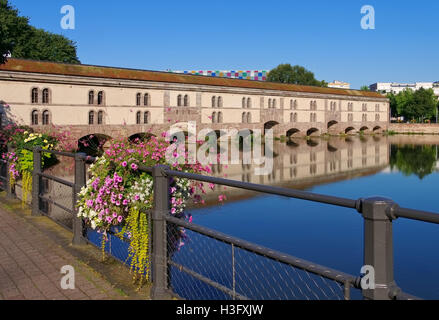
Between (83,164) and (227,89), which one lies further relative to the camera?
(227,89)

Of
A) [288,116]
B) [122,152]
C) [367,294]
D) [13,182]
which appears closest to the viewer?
[367,294]

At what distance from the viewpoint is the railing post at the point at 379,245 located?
217 cm

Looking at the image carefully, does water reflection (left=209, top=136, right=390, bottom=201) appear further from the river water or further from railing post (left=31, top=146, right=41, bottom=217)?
railing post (left=31, top=146, right=41, bottom=217)

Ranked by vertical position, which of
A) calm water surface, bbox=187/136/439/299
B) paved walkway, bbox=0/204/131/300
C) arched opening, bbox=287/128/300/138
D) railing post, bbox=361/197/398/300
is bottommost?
calm water surface, bbox=187/136/439/299

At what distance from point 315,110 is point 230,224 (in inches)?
1971

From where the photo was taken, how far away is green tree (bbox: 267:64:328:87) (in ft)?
256

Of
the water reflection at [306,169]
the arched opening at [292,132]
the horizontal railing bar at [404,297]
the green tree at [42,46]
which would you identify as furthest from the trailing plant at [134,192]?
the arched opening at [292,132]

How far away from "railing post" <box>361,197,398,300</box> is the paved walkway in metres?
2.55

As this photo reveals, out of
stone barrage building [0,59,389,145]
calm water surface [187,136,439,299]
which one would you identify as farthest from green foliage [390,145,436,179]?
stone barrage building [0,59,389,145]

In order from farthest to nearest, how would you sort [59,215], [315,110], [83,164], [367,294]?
[315,110] → [59,215] → [83,164] → [367,294]

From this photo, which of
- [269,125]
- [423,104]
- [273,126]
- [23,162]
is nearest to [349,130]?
[273,126]

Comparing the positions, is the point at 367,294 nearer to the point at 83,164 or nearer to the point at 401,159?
the point at 83,164

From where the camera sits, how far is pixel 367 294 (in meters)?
2.30
